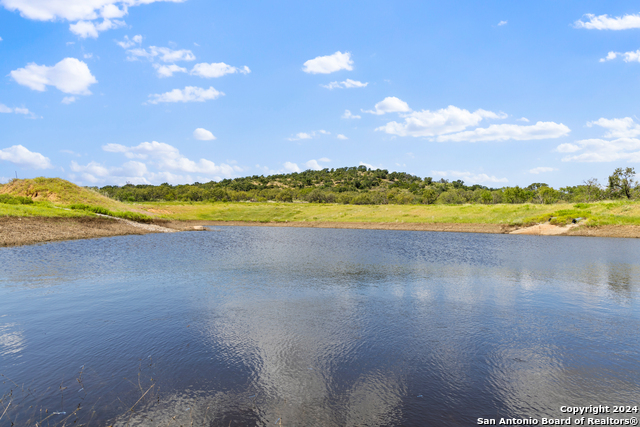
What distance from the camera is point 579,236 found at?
5078 cm

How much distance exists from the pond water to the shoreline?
56.0ft

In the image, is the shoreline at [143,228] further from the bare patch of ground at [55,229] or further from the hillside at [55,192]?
the hillside at [55,192]

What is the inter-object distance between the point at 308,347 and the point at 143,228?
51006mm

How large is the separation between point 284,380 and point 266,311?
5.62 meters

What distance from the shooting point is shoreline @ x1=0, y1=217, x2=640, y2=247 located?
35522 millimetres

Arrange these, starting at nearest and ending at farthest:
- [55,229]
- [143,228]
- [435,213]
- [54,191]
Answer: [55,229], [143,228], [54,191], [435,213]

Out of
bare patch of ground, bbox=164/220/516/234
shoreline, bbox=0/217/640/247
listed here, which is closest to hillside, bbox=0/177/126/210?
shoreline, bbox=0/217/640/247

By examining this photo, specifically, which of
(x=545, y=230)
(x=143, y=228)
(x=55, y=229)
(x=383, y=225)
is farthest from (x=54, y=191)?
(x=545, y=230)

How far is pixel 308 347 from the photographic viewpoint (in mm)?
10492

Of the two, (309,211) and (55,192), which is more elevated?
(55,192)

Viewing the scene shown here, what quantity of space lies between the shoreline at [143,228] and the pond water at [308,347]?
17064mm

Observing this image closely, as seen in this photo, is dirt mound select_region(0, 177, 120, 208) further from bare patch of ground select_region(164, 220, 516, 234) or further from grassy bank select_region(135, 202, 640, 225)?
bare patch of ground select_region(164, 220, 516, 234)

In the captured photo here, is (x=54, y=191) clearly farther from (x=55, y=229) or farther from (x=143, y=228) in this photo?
(x=55, y=229)

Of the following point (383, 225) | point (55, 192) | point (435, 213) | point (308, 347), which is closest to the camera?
point (308, 347)
